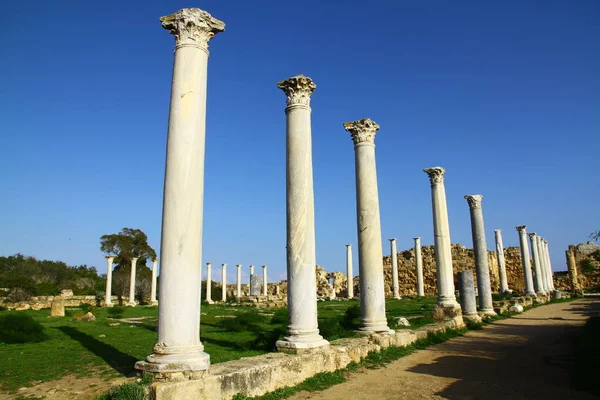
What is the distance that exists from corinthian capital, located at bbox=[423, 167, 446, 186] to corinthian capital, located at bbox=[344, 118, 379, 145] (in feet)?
20.8

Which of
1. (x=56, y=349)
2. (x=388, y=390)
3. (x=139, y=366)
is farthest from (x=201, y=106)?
(x=56, y=349)

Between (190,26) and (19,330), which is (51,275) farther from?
(190,26)

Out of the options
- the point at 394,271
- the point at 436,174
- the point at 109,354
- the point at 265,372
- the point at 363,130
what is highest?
the point at 436,174

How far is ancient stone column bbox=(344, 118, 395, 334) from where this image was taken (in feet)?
34.3

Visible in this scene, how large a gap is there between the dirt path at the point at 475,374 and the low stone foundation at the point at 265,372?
0.49 meters

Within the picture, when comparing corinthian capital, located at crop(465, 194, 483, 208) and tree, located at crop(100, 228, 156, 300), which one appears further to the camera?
tree, located at crop(100, 228, 156, 300)

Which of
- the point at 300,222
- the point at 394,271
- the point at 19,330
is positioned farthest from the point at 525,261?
the point at 19,330

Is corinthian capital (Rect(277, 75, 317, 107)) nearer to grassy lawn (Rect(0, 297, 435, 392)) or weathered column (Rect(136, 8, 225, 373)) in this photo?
weathered column (Rect(136, 8, 225, 373))

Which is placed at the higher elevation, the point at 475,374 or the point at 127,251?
the point at 127,251

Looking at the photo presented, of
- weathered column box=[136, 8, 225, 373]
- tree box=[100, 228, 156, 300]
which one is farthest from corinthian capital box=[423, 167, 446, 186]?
tree box=[100, 228, 156, 300]

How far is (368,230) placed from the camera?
434 inches

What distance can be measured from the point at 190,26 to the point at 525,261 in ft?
96.5

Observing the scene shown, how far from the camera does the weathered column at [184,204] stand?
19.3ft

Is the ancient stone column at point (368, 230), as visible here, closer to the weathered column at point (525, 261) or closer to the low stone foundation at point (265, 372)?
the low stone foundation at point (265, 372)
